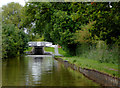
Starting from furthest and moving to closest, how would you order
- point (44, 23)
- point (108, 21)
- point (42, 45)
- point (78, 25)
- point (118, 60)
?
point (42, 45)
point (44, 23)
point (78, 25)
point (118, 60)
point (108, 21)

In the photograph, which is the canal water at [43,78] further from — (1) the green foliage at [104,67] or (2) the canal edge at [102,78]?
(1) the green foliage at [104,67]

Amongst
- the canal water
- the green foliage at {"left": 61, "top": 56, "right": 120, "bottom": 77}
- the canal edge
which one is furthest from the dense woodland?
the canal water

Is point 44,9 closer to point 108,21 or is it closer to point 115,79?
point 108,21

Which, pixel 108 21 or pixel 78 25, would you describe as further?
pixel 78 25

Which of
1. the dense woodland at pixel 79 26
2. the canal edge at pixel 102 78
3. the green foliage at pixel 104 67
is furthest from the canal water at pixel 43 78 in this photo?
the dense woodland at pixel 79 26

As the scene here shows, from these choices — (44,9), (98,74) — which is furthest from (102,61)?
(44,9)

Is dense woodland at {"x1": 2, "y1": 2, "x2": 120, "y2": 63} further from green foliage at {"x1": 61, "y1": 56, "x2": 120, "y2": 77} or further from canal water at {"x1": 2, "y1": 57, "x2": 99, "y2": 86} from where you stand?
canal water at {"x1": 2, "y1": 57, "x2": 99, "y2": 86}

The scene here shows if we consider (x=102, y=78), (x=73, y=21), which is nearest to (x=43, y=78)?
(x=102, y=78)

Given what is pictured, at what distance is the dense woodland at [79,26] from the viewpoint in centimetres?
1615

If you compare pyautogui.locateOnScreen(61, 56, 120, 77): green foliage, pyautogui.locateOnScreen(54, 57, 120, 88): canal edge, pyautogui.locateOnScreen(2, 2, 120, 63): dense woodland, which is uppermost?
pyautogui.locateOnScreen(2, 2, 120, 63): dense woodland

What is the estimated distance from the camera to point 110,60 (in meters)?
21.0

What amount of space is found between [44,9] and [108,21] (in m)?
23.5

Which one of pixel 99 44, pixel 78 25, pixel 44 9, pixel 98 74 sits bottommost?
pixel 98 74

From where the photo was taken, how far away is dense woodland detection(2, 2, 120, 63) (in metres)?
16.2
